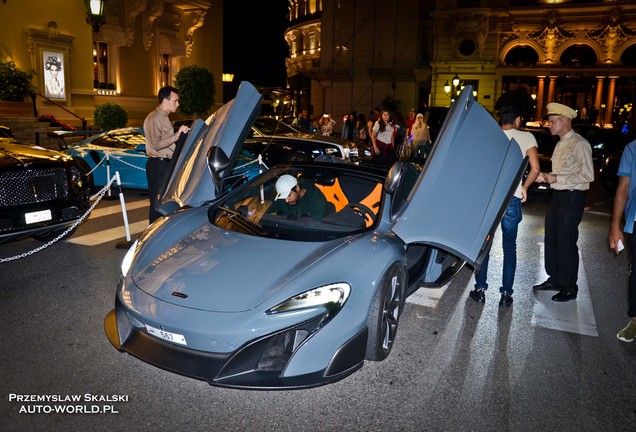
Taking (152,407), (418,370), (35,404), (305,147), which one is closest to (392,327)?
(418,370)

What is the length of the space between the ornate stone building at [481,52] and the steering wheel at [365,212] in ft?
103

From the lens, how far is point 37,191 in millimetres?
6371

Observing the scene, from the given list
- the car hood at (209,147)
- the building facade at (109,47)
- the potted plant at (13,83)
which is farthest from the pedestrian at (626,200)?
the potted plant at (13,83)

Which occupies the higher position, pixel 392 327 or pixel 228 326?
pixel 228 326

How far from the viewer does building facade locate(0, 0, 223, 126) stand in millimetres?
18172

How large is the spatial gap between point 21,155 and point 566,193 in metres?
6.07

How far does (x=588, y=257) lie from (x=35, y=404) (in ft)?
23.0

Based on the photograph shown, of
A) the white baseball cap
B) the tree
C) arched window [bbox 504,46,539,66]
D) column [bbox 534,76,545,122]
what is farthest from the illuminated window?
column [bbox 534,76,545,122]

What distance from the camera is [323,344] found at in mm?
3344

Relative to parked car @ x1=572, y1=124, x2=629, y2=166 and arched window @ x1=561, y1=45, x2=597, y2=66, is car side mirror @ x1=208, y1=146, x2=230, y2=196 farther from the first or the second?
arched window @ x1=561, y1=45, x2=597, y2=66

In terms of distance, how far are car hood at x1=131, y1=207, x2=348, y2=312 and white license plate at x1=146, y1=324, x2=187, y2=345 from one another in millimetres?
198

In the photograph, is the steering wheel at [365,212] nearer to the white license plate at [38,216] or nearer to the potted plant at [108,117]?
the white license plate at [38,216]

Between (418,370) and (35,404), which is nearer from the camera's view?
(35,404)

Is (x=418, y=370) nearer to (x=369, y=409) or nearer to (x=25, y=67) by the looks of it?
(x=369, y=409)
